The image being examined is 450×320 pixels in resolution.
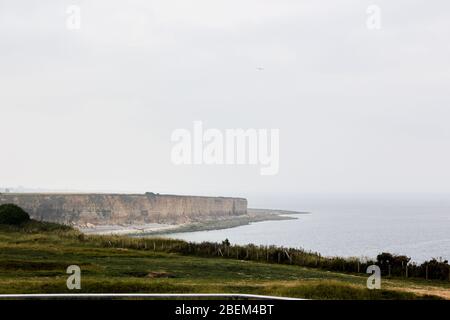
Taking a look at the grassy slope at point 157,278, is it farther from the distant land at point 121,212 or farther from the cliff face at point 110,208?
the cliff face at point 110,208

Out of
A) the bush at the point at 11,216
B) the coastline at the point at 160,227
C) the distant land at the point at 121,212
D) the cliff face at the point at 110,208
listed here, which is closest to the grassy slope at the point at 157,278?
the bush at the point at 11,216

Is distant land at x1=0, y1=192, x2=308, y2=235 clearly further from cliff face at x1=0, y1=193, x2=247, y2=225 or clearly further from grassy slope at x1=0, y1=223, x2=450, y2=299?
grassy slope at x1=0, y1=223, x2=450, y2=299

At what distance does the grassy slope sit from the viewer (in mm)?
22156

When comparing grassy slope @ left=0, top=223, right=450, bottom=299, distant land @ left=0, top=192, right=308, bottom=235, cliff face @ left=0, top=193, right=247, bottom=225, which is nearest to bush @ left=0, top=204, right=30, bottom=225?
grassy slope @ left=0, top=223, right=450, bottom=299

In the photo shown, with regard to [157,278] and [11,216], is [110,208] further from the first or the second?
[157,278]

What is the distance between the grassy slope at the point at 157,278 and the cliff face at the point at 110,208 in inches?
4053

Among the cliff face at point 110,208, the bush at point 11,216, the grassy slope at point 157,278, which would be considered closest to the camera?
the grassy slope at point 157,278

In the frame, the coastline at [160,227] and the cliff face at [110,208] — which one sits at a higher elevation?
the cliff face at [110,208]

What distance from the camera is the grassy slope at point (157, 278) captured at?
22.2m

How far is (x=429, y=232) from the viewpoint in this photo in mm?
134000

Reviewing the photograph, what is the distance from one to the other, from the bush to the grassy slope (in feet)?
53.3
